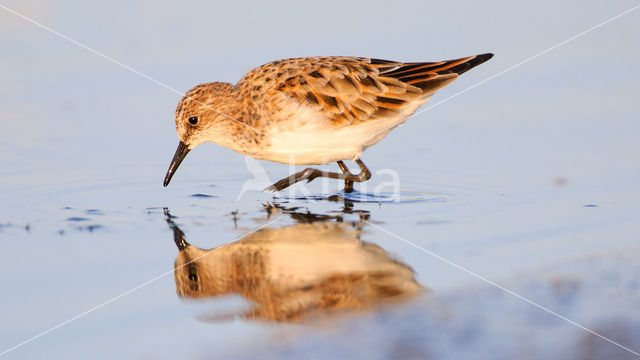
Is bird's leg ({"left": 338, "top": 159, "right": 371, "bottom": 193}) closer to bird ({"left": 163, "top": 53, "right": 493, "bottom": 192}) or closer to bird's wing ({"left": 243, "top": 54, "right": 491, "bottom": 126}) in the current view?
bird ({"left": 163, "top": 53, "right": 493, "bottom": 192})

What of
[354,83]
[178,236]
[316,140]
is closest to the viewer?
[178,236]

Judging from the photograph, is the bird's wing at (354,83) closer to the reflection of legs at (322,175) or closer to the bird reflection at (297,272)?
the reflection of legs at (322,175)

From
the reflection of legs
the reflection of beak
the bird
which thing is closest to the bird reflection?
Result: the reflection of beak

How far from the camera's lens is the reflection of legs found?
8.05 metres

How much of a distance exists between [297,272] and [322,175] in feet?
10.7

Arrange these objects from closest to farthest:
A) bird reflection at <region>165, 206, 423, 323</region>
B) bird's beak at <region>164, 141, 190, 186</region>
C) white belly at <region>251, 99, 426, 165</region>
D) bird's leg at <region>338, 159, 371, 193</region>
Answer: bird reflection at <region>165, 206, 423, 323</region> < white belly at <region>251, 99, 426, 165</region> < bird's beak at <region>164, 141, 190, 186</region> < bird's leg at <region>338, 159, 371, 193</region>

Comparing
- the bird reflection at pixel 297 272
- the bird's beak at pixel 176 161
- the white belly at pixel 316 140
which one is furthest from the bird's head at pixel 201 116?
the bird reflection at pixel 297 272

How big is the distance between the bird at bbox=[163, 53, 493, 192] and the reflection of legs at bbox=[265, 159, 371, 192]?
0.04 ft

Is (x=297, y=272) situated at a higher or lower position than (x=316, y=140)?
lower

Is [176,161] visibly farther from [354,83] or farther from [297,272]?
[297,272]

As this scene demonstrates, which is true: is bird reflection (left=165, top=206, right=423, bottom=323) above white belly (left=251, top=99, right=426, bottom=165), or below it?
below

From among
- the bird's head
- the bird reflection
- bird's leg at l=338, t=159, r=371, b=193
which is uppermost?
the bird's head

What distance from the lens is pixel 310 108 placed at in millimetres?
7699

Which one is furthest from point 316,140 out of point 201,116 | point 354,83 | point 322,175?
point 201,116
